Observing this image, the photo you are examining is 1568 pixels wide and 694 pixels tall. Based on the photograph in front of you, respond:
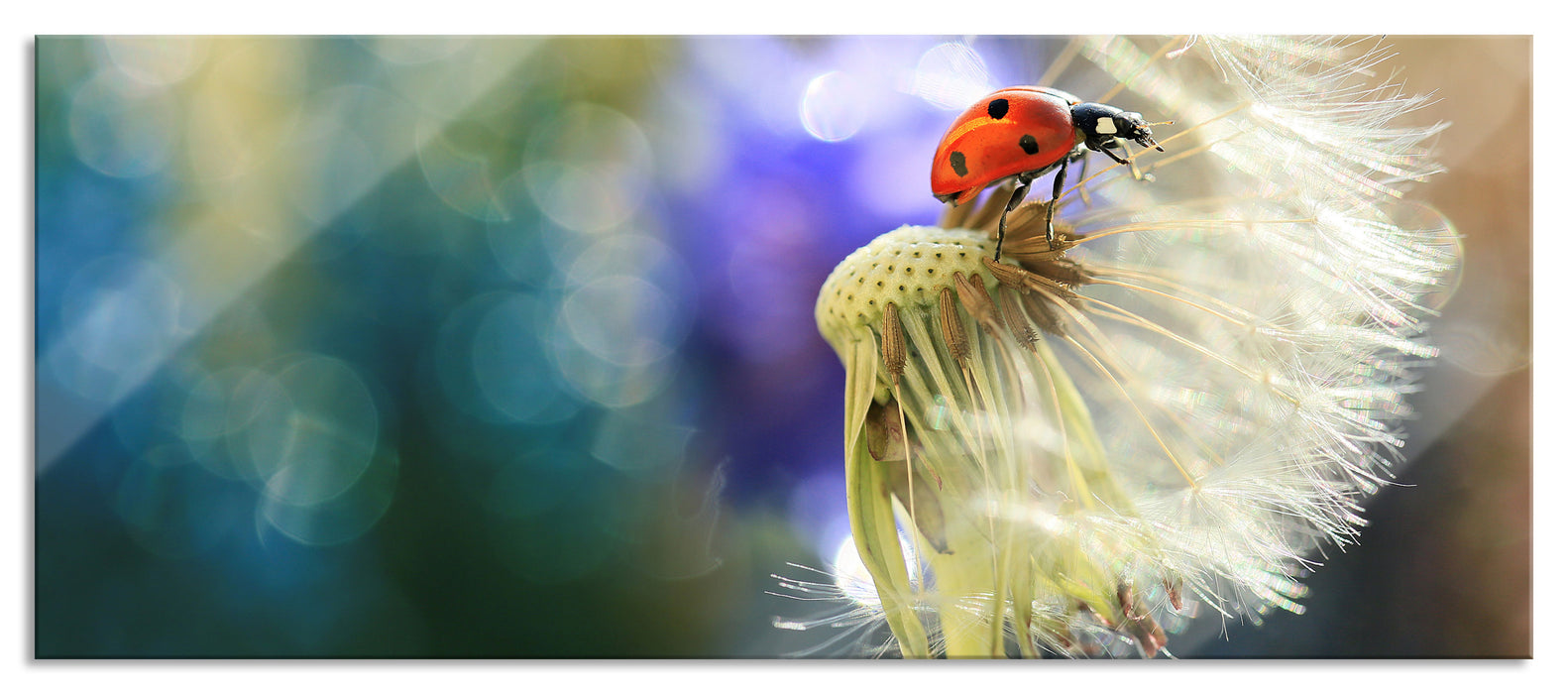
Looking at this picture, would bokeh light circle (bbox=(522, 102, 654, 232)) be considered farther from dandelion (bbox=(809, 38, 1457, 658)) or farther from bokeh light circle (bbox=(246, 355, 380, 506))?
dandelion (bbox=(809, 38, 1457, 658))

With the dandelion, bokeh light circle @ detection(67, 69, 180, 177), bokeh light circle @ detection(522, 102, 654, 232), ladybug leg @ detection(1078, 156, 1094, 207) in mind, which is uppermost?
bokeh light circle @ detection(67, 69, 180, 177)

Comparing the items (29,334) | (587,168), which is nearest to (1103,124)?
(587,168)

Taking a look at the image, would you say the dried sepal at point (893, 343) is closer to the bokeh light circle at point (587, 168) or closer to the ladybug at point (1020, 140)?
the ladybug at point (1020, 140)

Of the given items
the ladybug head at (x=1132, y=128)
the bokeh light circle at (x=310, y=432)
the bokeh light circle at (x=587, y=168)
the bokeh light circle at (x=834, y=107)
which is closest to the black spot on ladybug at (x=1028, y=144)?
the ladybug head at (x=1132, y=128)

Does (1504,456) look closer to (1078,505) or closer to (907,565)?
(1078,505)

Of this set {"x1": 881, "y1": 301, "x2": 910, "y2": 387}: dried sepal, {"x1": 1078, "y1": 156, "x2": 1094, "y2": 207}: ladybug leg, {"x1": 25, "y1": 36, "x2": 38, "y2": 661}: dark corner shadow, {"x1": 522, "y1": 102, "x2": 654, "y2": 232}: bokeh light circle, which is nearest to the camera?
{"x1": 881, "y1": 301, "x2": 910, "y2": 387}: dried sepal

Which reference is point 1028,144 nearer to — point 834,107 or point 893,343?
point 893,343

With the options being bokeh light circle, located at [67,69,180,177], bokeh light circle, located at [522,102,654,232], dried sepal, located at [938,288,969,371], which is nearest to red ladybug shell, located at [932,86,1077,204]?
dried sepal, located at [938,288,969,371]
